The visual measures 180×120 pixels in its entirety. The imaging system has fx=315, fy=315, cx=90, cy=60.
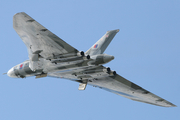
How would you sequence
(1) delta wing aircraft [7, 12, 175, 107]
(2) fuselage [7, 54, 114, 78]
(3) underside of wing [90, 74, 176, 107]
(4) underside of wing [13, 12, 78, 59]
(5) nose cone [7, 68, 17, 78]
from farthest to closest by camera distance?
(5) nose cone [7, 68, 17, 78] → (3) underside of wing [90, 74, 176, 107] → (2) fuselage [7, 54, 114, 78] → (1) delta wing aircraft [7, 12, 175, 107] → (4) underside of wing [13, 12, 78, 59]

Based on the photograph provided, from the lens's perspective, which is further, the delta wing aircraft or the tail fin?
the tail fin

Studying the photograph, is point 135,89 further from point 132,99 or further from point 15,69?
point 15,69

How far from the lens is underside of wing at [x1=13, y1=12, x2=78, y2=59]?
108 feet

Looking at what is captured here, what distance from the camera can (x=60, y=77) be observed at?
42.8m

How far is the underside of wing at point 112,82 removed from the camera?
3925 cm

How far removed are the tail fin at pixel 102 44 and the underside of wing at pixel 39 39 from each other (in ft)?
13.1

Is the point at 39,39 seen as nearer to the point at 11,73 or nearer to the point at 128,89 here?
the point at 11,73

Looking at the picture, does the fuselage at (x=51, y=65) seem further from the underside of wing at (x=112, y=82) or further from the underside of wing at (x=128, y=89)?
the underside of wing at (x=128, y=89)

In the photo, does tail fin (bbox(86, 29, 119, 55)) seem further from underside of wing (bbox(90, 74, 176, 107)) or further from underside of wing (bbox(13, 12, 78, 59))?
underside of wing (bbox(90, 74, 176, 107))

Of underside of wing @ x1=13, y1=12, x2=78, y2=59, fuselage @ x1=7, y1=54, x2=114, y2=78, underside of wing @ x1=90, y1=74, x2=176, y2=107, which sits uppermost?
underside of wing @ x1=13, y1=12, x2=78, y2=59

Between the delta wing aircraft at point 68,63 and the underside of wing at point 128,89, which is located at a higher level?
the delta wing aircraft at point 68,63

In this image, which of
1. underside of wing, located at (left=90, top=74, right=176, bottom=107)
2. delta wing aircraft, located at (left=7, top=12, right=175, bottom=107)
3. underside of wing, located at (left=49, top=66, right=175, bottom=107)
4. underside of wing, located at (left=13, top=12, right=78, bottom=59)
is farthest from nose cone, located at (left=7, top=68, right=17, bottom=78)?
underside of wing, located at (left=90, top=74, right=176, bottom=107)

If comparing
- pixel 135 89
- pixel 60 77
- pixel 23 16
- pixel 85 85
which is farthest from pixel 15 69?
pixel 135 89

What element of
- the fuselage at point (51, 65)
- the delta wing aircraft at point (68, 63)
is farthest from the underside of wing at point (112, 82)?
the fuselage at point (51, 65)
